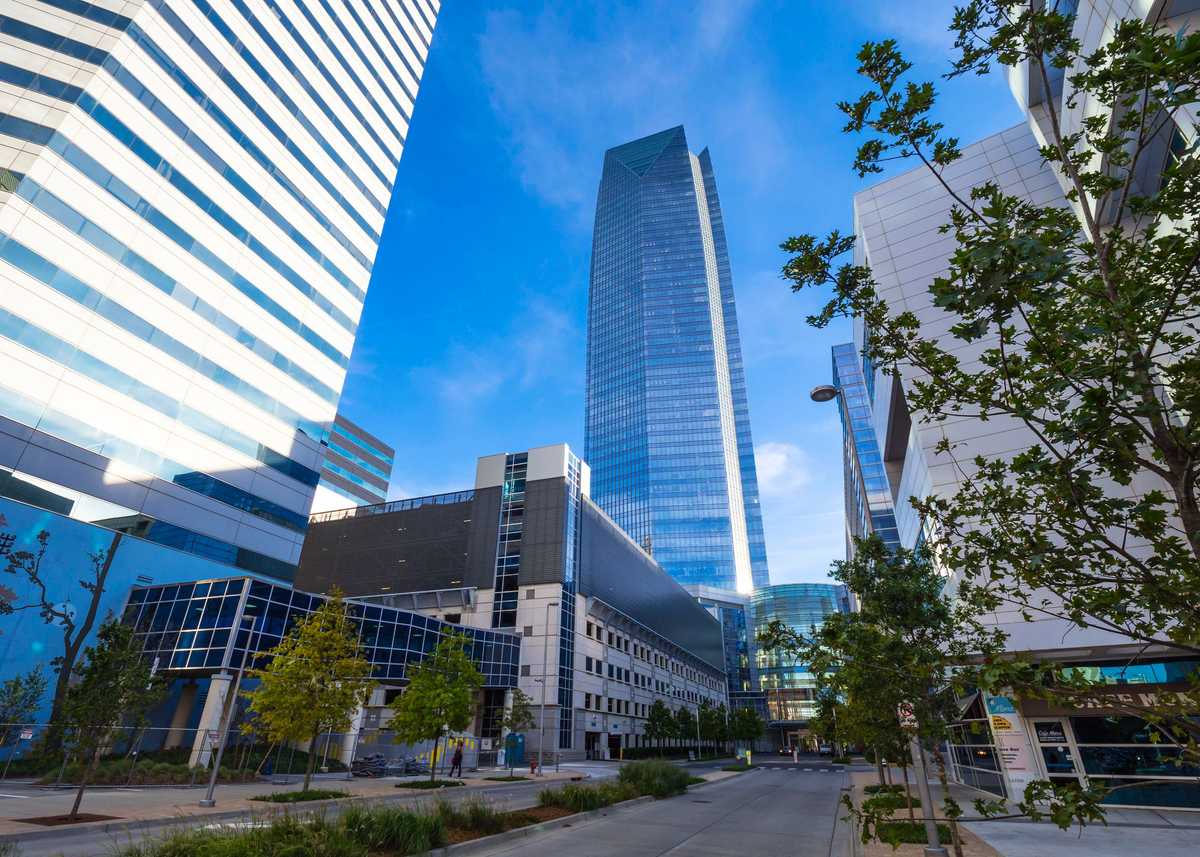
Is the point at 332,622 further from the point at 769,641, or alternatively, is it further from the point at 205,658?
the point at 769,641

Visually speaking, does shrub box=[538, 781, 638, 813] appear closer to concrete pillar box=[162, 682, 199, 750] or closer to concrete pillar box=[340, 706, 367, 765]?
concrete pillar box=[340, 706, 367, 765]

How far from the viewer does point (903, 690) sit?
12.9m

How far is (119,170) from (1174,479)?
5018cm

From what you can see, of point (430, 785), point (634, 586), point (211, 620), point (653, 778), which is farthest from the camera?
point (634, 586)

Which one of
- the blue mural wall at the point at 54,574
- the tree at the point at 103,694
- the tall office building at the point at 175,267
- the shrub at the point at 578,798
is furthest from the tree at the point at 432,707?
the tall office building at the point at 175,267

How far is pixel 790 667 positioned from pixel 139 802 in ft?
425

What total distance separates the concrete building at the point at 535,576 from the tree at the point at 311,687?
33.3 metres

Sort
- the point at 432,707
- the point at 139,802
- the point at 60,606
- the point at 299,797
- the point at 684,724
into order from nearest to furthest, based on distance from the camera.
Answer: the point at 139,802
the point at 299,797
the point at 432,707
the point at 60,606
the point at 684,724

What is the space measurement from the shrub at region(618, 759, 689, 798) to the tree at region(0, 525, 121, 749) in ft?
89.1

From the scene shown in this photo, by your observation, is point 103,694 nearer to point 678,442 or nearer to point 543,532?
point 543,532

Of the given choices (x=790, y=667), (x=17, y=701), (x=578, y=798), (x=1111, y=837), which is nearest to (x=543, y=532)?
(x=17, y=701)

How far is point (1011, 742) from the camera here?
2253 cm

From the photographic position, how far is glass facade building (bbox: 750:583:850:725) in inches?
4985

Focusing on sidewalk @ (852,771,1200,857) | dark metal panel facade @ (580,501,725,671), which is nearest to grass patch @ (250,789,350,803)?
sidewalk @ (852,771,1200,857)
